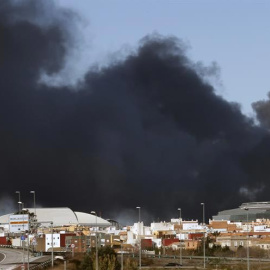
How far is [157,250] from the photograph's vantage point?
640 feet

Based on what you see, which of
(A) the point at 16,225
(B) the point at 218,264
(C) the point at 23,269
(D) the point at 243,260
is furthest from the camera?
(A) the point at 16,225

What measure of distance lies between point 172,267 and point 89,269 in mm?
12425

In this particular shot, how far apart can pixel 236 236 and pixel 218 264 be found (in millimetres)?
66395

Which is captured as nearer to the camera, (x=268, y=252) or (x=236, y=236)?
(x=268, y=252)

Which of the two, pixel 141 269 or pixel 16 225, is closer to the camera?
pixel 141 269

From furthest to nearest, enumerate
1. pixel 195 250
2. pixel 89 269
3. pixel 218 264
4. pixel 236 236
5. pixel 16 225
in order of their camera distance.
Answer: pixel 236 236 → pixel 195 250 → pixel 16 225 → pixel 218 264 → pixel 89 269

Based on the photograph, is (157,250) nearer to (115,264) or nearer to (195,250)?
(195,250)

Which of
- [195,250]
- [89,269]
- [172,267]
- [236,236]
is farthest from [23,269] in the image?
[236,236]

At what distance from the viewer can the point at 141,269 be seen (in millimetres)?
125062

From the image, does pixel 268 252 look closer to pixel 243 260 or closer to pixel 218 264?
pixel 243 260

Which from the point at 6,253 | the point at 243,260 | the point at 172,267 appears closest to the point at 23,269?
the point at 172,267

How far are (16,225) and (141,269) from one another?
44.8 m

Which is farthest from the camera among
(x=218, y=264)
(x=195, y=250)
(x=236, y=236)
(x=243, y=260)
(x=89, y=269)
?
(x=236, y=236)

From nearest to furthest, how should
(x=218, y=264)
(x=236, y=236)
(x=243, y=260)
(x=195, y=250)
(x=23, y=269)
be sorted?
(x=23, y=269) < (x=218, y=264) < (x=243, y=260) < (x=195, y=250) < (x=236, y=236)
